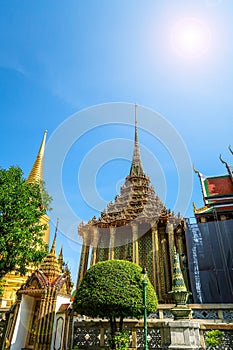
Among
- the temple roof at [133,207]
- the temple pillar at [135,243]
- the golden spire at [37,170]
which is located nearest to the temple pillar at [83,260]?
the temple roof at [133,207]

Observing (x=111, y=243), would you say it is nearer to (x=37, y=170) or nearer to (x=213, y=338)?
(x=37, y=170)

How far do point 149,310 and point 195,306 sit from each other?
14.2ft

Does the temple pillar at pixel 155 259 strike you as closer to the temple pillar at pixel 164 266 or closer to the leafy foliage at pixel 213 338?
the temple pillar at pixel 164 266

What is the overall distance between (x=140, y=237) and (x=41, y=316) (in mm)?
12274

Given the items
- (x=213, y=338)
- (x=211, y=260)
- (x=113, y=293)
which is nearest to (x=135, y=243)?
(x=211, y=260)

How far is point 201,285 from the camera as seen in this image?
15.3 m

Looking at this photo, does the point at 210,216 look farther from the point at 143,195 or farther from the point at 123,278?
the point at 123,278

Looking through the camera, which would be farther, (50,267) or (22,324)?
(50,267)

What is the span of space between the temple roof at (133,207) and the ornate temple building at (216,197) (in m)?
2.73

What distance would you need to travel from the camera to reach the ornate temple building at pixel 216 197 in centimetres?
1734

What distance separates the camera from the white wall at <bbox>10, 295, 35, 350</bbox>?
8.63 metres

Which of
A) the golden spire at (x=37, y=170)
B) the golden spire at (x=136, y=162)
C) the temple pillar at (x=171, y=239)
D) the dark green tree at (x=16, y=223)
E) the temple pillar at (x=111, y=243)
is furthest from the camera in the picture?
→ the golden spire at (x=136, y=162)

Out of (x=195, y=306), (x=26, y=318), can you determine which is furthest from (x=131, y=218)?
(x=26, y=318)

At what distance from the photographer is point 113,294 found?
6.98m
